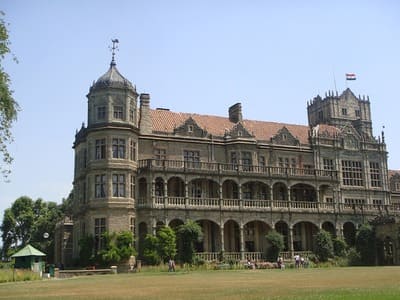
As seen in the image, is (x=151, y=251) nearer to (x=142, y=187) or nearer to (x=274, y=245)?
(x=142, y=187)

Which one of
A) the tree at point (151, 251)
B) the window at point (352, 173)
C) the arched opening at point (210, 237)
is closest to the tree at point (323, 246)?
the window at point (352, 173)

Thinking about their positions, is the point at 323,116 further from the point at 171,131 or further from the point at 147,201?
the point at 147,201

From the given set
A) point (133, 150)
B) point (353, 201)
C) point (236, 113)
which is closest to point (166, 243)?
point (133, 150)

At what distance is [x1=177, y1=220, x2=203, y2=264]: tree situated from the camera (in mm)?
45719

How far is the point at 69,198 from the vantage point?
73.2 meters

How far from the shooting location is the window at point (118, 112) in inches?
1892

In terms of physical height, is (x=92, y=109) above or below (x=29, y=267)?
above

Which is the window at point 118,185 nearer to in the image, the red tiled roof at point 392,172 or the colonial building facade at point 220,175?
the colonial building facade at point 220,175

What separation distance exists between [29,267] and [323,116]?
39962 millimetres

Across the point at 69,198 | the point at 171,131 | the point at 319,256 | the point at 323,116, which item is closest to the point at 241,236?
the point at 319,256

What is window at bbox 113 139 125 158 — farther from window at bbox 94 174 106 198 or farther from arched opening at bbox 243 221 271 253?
arched opening at bbox 243 221 271 253

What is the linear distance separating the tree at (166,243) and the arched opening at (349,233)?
839 inches

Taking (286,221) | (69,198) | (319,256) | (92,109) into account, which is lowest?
A: (319,256)

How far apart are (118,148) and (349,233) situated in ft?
89.9
